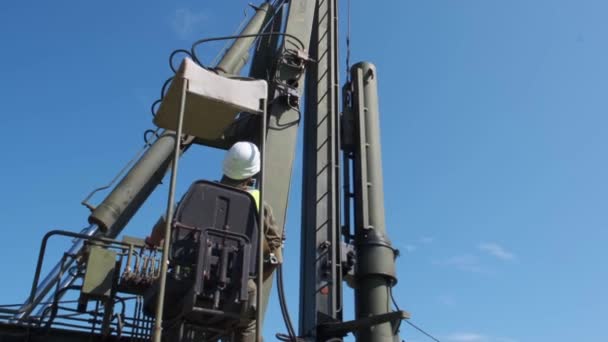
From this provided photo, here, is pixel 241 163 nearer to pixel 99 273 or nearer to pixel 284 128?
pixel 99 273

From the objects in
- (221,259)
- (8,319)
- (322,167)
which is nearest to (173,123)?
(221,259)

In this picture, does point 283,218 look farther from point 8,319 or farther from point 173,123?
point 8,319

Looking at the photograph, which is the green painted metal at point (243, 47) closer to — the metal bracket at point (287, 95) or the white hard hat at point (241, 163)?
the metal bracket at point (287, 95)

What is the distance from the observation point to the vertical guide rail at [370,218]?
7488 millimetres

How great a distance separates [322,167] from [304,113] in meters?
1.13

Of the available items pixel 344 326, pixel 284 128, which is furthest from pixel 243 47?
pixel 344 326

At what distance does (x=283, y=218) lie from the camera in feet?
→ 23.6

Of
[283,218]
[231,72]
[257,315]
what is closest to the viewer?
[257,315]

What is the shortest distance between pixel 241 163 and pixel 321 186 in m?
3.63

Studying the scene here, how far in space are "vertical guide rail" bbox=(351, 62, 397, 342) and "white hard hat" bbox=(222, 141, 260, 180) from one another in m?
3.32

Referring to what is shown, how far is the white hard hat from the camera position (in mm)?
4387

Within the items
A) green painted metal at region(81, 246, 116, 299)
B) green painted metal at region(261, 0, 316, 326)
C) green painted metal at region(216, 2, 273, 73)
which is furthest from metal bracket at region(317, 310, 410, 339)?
green painted metal at region(216, 2, 273, 73)

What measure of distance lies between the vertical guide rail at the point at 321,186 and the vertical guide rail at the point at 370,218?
445 millimetres

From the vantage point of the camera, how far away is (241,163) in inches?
173
